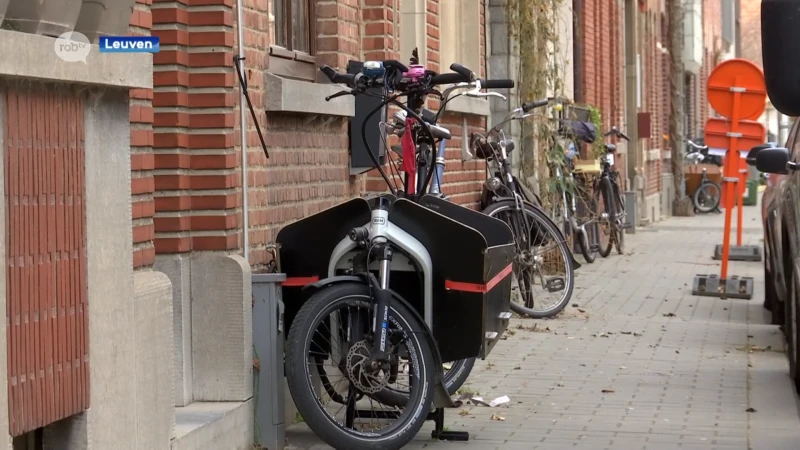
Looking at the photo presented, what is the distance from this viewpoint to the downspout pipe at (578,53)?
64.5ft

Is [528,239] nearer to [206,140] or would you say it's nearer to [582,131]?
[206,140]

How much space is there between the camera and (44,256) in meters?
4.58

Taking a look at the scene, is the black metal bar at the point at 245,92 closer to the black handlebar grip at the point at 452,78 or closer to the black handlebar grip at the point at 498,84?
the black handlebar grip at the point at 452,78

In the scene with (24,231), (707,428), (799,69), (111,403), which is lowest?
(707,428)

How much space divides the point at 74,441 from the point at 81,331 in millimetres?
371

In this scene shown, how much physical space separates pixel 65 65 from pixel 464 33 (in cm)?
841

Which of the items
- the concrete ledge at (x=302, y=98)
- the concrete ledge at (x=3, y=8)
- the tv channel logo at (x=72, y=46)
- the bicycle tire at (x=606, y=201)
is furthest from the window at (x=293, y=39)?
the bicycle tire at (x=606, y=201)

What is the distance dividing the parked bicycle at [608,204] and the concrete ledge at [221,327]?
11.3 m

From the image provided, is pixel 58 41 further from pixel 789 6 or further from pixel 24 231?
pixel 789 6

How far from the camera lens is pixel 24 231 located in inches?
175

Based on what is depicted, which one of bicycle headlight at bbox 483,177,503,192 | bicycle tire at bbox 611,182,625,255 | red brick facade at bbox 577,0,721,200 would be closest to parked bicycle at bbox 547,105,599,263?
bicycle tire at bbox 611,182,625,255

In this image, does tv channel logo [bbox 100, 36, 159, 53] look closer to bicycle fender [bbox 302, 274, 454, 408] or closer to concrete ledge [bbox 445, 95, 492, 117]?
bicycle fender [bbox 302, 274, 454, 408]

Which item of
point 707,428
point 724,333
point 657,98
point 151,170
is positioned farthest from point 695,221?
point 151,170

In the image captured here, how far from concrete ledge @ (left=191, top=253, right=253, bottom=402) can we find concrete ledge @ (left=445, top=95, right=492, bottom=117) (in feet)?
17.0
